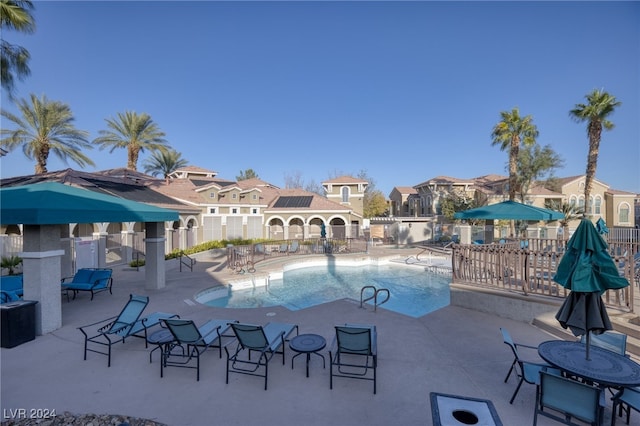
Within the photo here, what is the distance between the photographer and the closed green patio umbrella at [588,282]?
3.81 m

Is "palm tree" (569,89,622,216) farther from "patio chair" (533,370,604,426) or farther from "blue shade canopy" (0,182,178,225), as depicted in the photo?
"blue shade canopy" (0,182,178,225)

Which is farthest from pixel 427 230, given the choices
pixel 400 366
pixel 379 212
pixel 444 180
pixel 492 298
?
pixel 400 366

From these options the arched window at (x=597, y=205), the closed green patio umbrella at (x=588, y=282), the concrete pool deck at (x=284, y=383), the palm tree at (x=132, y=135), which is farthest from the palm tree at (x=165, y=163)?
the arched window at (x=597, y=205)

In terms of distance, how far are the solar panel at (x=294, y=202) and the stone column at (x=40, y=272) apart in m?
→ 24.2

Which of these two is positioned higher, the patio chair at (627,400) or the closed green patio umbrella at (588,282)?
the closed green patio umbrella at (588,282)

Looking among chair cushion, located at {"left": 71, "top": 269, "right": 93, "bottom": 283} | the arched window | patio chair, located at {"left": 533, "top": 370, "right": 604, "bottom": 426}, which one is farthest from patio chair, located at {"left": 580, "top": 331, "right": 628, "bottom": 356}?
the arched window

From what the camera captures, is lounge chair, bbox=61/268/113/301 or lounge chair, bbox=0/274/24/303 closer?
lounge chair, bbox=0/274/24/303

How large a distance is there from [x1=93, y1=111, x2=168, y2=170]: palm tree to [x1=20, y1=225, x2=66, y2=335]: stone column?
2194cm

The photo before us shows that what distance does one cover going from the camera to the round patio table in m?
3.51

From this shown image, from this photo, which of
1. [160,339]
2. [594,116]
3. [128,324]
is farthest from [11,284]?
[594,116]

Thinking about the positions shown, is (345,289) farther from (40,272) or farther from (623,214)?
(623,214)

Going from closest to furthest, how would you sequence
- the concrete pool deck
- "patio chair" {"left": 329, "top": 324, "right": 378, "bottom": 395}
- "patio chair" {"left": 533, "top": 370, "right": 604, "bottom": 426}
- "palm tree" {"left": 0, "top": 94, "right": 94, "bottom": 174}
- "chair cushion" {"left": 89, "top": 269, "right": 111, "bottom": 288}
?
"patio chair" {"left": 533, "top": 370, "right": 604, "bottom": 426}, the concrete pool deck, "patio chair" {"left": 329, "top": 324, "right": 378, "bottom": 395}, "chair cushion" {"left": 89, "top": 269, "right": 111, "bottom": 288}, "palm tree" {"left": 0, "top": 94, "right": 94, "bottom": 174}

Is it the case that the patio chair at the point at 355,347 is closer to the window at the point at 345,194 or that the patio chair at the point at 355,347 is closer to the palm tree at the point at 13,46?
the palm tree at the point at 13,46

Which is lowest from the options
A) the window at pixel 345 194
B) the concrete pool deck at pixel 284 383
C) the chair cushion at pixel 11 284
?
the concrete pool deck at pixel 284 383
